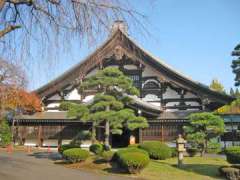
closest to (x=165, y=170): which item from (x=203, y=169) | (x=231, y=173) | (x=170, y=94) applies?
(x=203, y=169)

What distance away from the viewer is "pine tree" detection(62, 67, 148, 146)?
2248 centimetres

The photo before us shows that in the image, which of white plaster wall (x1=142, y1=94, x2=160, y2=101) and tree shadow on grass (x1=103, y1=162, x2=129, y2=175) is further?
white plaster wall (x1=142, y1=94, x2=160, y2=101)

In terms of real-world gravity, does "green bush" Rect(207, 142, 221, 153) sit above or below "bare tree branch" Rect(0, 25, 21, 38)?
below

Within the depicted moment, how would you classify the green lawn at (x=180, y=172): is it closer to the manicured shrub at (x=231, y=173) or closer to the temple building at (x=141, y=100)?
the manicured shrub at (x=231, y=173)

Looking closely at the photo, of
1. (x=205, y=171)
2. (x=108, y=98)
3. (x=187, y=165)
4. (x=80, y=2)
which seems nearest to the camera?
(x=80, y=2)

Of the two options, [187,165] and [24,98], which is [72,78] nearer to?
[24,98]

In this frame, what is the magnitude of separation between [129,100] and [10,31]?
17.7 meters

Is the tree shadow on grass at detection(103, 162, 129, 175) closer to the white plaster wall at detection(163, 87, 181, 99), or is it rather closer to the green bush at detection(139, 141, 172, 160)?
the green bush at detection(139, 141, 172, 160)

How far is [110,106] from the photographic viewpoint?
23.4 m

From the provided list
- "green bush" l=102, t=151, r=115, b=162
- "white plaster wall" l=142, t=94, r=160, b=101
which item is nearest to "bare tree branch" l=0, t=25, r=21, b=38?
"green bush" l=102, t=151, r=115, b=162

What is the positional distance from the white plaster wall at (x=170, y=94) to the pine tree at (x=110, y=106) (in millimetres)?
8551

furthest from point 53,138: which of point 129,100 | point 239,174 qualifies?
point 239,174

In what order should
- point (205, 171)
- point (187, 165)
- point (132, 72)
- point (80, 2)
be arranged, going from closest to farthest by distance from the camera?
1. point (80, 2)
2. point (205, 171)
3. point (187, 165)
4. point (132, 72)

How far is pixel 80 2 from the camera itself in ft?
21.6
